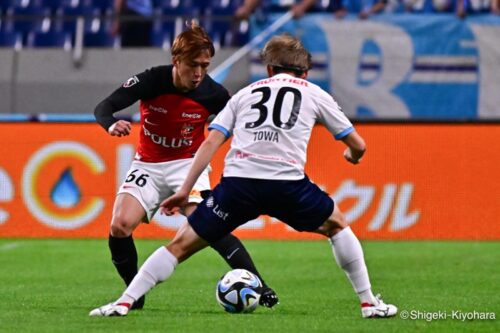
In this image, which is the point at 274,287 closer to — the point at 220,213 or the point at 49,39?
the point at 220,213

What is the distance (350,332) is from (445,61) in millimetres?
11191

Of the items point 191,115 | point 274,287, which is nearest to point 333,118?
point 191,115

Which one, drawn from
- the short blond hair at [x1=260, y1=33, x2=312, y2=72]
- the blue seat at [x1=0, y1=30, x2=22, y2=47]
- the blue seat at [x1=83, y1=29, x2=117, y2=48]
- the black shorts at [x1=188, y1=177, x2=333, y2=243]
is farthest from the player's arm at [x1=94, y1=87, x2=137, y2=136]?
the blue seat at [x1=0, y1=30, x2=22, y2=47]

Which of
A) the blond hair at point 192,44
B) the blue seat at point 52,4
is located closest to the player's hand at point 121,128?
the blond hair at point 192,44

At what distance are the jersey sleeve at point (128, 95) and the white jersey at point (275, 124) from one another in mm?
→ 1232

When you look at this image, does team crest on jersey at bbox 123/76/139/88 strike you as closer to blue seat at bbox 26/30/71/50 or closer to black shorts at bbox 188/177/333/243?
black shorts at bbox 188/177/333/243

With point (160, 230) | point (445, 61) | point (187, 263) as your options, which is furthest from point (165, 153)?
point (445, 61)

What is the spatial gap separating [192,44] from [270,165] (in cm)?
126

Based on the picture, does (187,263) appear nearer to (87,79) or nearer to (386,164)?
(386,164)

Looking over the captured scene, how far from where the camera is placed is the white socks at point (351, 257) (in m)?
7.71

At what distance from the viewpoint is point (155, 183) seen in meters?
8.98

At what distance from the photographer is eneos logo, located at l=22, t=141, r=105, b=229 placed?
1614 centimetres

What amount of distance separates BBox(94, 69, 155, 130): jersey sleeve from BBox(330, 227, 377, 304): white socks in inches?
74.6

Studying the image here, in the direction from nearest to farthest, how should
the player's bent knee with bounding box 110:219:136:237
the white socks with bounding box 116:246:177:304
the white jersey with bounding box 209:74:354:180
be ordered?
the white jersey with bounding box 209:74:354:180 < the white socks with bounding box 116:246:177:304 < the player's bent knee with bounding box 110:219:136:237
